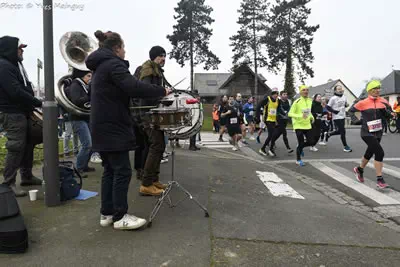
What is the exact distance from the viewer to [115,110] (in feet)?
11.9

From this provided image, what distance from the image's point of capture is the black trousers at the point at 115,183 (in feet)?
12.1

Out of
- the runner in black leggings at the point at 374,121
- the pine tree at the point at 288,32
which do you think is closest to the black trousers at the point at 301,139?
the runner in black leggings at the point at 374,121

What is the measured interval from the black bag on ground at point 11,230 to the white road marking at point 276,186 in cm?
362

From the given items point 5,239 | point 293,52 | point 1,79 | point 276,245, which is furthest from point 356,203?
point 293,52

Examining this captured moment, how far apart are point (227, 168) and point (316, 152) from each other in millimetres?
4562

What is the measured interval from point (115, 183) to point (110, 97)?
0.86 metres

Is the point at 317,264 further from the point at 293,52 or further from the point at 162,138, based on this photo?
the point at 293,52

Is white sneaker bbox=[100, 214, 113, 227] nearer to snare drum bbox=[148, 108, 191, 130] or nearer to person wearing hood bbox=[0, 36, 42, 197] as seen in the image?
snare drum bbox=[148, 108, 191, 130]

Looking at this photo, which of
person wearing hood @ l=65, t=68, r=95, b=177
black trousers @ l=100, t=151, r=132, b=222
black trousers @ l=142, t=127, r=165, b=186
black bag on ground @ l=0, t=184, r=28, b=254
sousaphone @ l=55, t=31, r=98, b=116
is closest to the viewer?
black bag on ground @ l=0, t=184, r=28, b=254

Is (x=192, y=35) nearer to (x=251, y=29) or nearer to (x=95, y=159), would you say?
(x=251, y=29)

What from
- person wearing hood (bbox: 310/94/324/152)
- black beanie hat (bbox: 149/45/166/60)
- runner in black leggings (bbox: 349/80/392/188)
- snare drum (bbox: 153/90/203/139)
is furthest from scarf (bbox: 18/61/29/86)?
person wearing hood (bbox: 310/94/324/152)

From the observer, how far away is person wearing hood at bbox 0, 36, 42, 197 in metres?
4.72

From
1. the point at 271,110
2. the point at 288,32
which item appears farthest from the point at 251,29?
the point at 271,110

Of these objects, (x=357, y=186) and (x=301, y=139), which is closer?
(x=357, y=186)
